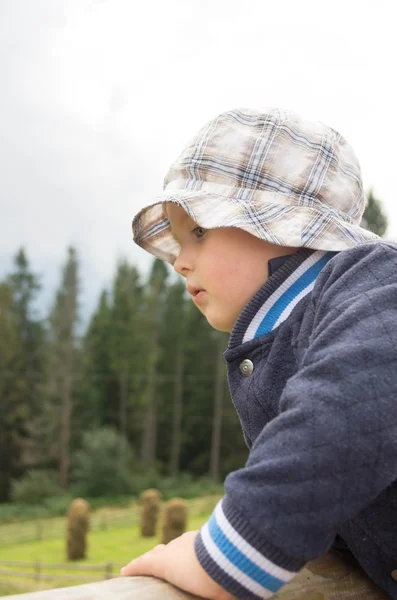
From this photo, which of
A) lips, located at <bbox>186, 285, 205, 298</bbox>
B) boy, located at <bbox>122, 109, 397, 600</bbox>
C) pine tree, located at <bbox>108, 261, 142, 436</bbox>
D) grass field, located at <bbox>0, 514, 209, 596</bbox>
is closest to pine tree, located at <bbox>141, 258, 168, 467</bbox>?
pine tree, located at <bbox>108, 261, 142, 436</bbox>

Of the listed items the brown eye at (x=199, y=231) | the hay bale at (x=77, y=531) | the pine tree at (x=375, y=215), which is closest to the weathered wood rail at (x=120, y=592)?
the brown eye at (x=199, y=231)

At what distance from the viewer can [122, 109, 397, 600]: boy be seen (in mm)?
928

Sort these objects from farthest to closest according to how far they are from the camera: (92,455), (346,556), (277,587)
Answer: (92,455) < (346,556) < (277,587)

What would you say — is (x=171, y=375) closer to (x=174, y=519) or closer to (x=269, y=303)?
(x=174, y=519)

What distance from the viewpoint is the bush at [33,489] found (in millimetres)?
28312

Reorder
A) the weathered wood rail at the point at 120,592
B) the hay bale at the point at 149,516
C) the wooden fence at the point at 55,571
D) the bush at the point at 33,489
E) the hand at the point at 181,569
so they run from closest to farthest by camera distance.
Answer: the weathered wood rail at the point at 120,592 → the hand at the point at 181,569 → the wooden fence at the point at 55,571 → the hay bale at the point at 149,516 → the bush at the point at 33,489

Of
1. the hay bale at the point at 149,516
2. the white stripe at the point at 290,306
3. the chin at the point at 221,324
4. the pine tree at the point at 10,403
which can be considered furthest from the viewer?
the pine tree at the point at 10,403

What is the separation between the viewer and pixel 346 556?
1339 mm

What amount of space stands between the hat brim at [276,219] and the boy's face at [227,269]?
0.18ft

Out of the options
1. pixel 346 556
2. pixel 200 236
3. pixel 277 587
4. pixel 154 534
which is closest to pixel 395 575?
pixel 346 556

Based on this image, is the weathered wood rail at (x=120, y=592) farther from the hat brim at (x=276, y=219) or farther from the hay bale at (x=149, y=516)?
the hay bale at (x=149, y=516)

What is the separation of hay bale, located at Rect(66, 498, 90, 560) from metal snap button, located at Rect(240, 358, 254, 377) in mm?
17742

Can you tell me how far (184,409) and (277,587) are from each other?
33810 mm

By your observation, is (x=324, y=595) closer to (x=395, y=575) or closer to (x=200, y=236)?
(x=395, y=575)
